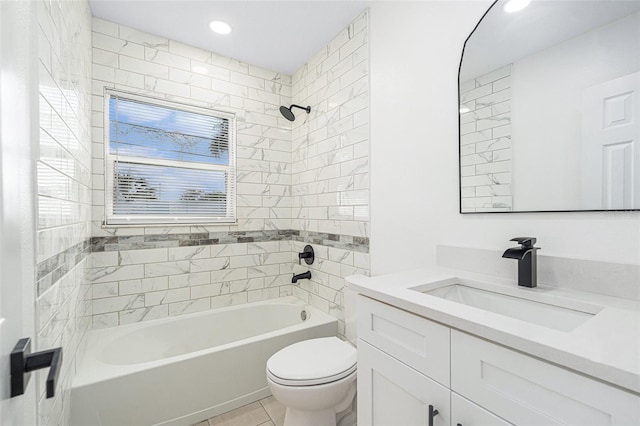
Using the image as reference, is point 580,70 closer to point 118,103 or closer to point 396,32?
point 396,32

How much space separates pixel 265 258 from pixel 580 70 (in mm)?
2498

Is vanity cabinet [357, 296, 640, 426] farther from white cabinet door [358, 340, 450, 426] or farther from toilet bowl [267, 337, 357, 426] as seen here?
toilet bowl [267, 337, 357, 426]

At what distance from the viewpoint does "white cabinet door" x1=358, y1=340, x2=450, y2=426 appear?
2.79ft

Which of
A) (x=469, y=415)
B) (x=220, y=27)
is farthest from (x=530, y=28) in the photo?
(x=220, y=27)

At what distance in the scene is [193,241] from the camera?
2.43m

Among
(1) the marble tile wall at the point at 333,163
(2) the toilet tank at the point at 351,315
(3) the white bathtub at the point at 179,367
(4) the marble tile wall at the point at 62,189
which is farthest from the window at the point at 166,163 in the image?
(2) the toilet tank at the point at 351,315

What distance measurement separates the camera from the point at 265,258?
278 centimetres

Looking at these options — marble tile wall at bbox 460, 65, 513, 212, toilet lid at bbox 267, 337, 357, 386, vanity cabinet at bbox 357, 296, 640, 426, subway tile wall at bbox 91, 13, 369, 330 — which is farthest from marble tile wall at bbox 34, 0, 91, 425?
marble tile wall at bbox 460, 65, 513, 212

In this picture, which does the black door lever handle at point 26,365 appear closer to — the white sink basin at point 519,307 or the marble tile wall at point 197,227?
the white sink basin at point 519,307

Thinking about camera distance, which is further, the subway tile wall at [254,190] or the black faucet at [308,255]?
the black faucet at [308,255]

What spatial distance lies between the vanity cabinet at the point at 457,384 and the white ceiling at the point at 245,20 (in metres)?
2.00

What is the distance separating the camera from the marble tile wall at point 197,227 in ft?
6.93

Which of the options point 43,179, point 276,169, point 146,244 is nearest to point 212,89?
point 276,169

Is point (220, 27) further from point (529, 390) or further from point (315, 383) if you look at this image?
point (529, 390)
